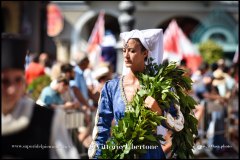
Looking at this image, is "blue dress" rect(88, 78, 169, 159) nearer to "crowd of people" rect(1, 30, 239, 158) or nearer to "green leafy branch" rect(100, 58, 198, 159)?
"crowd of people" rect(1, 30, 239, 158)

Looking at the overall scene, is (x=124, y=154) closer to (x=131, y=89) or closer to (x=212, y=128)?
(x=131, y=89)

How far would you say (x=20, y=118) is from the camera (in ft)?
7.50

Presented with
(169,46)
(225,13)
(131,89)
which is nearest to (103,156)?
(131,89)

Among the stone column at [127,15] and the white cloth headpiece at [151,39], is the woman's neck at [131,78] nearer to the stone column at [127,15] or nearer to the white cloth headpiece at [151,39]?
the white cloth headpiece at [151,39]

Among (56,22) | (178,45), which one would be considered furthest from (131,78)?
(56,22)

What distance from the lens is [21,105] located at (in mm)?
2318

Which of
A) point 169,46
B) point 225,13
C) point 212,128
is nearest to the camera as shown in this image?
point 212,128

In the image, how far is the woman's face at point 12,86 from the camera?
7.43ft

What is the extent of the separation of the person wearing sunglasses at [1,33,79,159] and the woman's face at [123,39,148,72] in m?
1.17

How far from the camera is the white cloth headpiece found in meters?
3.53

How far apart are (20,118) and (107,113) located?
1396mm

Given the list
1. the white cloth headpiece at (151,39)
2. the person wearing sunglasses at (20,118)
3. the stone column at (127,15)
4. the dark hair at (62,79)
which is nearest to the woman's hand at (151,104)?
the white cloth headpiece at (151,39)

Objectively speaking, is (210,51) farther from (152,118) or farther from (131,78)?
(152,118)

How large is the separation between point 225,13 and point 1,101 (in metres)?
24.1
